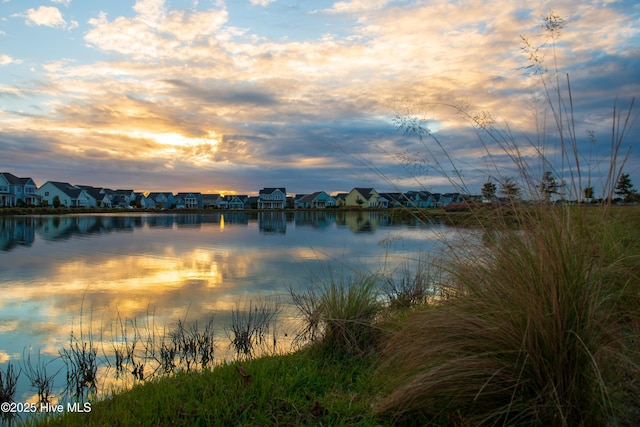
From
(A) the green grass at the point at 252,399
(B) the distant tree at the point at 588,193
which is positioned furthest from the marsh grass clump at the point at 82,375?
(B) the distant tree at the point at 588,193

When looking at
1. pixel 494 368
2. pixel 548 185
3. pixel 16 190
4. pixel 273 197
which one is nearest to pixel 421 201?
pixel 548 185

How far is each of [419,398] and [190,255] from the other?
59.8 feet

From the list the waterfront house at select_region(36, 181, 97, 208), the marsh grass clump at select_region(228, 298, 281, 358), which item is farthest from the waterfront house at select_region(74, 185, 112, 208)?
the marsh grass clump at select_region(228, 298, 281, 358)

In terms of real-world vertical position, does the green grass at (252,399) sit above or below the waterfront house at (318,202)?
below

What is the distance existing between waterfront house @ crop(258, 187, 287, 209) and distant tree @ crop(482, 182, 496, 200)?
339 feet

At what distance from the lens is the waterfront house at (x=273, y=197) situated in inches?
4208

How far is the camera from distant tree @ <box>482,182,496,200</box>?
403cm

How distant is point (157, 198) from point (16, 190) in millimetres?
41095

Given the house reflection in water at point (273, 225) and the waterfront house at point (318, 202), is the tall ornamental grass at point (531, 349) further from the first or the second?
the waterfront house at point (318, 202)

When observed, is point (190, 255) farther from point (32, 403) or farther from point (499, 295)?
point (499, 295)

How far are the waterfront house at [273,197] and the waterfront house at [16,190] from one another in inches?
1953

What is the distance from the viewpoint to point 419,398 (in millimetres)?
2766

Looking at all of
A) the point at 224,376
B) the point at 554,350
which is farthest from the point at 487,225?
the point at 224,376

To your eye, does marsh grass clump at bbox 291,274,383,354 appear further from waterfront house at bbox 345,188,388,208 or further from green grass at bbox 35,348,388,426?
waterfront house at bbox 345,188,388,208
